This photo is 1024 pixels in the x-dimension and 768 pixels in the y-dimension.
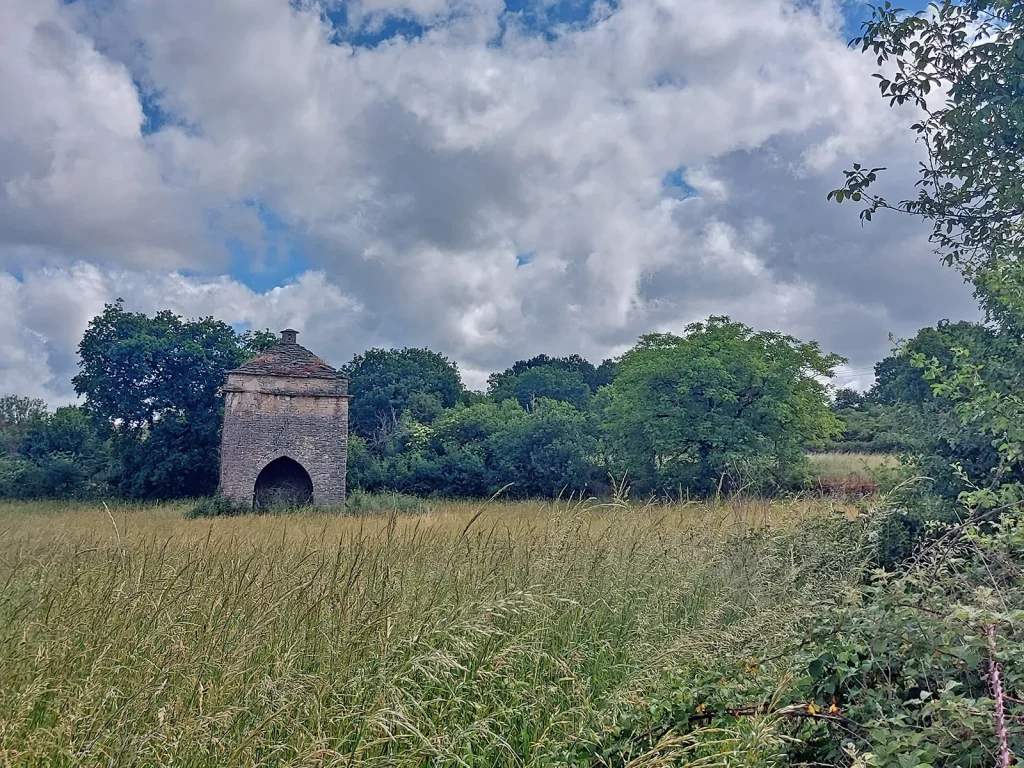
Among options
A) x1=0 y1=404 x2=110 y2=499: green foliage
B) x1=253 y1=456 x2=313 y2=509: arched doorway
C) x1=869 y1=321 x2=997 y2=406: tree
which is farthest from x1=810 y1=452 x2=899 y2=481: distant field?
x1=0 y1=404 x2=110 y2=499: green foliage

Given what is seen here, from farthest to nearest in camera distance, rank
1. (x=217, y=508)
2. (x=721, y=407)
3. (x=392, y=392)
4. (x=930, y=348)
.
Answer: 1. (x=392, y=392)
2. (x=217, y=508)
3. (x=721, y=407)
4. (x=930, y=348)

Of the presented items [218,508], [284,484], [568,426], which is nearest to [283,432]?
[284,484]

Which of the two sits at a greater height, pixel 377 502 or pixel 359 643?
pixel 359 643

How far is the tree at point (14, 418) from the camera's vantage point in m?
34.3

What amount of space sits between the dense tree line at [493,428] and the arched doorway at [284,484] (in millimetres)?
2717

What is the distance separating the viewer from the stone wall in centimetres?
2131

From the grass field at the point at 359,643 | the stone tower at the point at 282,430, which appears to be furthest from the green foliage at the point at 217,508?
the grass field at the point at 359,643

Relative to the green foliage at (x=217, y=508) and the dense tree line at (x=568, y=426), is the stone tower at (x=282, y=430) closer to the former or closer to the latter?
the green foliage at (x=217, y=508)

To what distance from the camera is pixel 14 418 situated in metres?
37.7

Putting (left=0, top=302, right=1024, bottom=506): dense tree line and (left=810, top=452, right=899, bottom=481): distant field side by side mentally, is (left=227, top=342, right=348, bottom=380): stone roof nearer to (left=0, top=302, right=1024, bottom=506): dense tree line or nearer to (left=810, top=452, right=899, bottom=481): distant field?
(left=0, top=302, right=1024, bottom=506): dense tree line

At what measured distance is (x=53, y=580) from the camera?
3043 millimetres

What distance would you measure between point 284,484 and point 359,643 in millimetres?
21945

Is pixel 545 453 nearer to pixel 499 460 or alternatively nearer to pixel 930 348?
pixel 499 460

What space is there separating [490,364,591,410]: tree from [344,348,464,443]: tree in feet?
15.5
